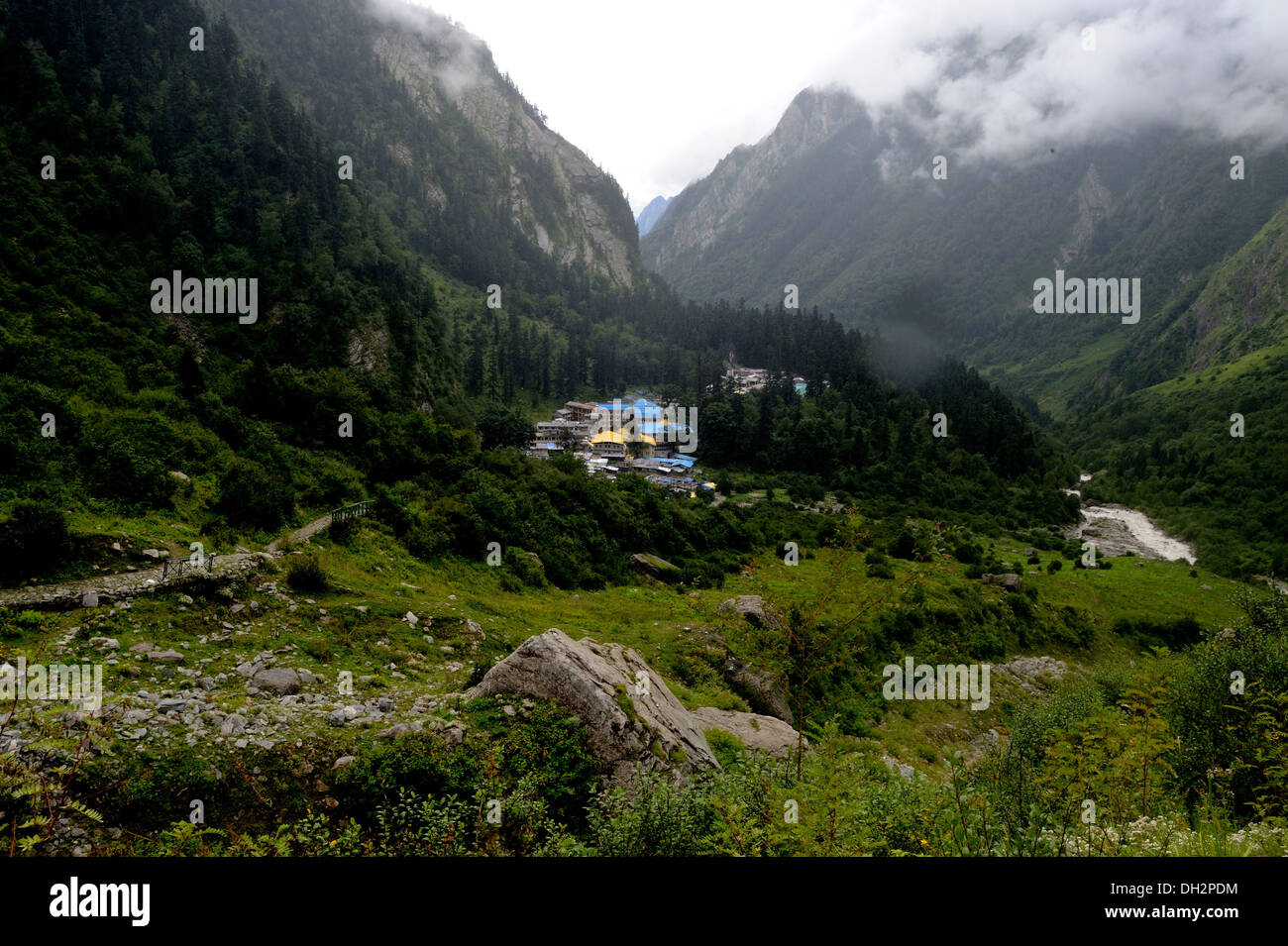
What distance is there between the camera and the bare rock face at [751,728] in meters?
15.9

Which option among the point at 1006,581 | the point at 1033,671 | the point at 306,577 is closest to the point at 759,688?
the point at 306,577

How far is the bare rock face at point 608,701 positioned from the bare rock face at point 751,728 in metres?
2.16

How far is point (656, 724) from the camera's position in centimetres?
1259

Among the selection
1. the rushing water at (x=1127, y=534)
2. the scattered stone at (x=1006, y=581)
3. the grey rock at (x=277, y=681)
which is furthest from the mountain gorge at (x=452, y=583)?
the rushing water at (x=1127, y=534)

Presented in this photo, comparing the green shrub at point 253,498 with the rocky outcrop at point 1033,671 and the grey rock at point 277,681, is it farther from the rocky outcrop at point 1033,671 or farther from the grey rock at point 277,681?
the rocky outcrop at point 1033,671

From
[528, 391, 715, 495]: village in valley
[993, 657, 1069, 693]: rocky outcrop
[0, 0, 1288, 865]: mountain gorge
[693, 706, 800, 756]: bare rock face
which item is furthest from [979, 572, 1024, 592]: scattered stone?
[528, 391, 715, 495]: village in valley

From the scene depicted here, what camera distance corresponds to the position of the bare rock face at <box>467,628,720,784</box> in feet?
38.0

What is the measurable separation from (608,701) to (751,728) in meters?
6.88

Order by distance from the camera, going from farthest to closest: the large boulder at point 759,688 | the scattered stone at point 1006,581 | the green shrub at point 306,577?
the scattered stone at point 1006,581 < the large boulder at point 759,688 < the green shrub at point 306,577

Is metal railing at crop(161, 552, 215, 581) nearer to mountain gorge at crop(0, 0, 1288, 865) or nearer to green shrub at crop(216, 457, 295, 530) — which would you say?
mountain gorge at crop(0, 0, 1288, 865)

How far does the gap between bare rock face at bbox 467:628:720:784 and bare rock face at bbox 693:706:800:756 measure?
2.16m

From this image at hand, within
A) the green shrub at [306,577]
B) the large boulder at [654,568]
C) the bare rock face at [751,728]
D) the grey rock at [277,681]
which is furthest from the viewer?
the large boulder at [654,568]
